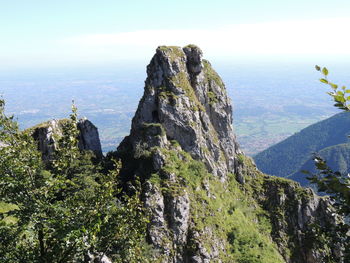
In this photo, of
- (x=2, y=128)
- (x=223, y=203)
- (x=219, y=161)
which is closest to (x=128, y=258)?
(x=2, y=128)

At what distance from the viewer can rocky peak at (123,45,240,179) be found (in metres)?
59.1

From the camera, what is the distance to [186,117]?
60000 mm

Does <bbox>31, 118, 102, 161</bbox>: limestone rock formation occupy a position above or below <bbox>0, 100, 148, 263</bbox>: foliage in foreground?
below

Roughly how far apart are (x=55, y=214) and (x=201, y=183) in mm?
42471

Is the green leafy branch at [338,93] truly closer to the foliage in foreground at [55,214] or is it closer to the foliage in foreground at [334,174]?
the foliage in foreground at [334,174]

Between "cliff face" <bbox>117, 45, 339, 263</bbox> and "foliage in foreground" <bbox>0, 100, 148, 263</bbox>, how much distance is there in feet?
89.4

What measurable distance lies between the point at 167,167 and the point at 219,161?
55.5 feet

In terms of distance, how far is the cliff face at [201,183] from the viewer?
49.2 m

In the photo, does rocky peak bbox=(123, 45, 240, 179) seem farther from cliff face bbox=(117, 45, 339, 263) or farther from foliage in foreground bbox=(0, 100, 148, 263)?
foliage in foreground bbox=(0, 100, 148, 263)

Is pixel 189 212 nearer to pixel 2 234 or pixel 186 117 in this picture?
pixel 186 117

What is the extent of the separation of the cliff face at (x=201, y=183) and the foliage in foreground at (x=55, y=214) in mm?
27251

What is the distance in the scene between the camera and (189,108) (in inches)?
2432

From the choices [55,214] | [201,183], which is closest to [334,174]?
[55,214]

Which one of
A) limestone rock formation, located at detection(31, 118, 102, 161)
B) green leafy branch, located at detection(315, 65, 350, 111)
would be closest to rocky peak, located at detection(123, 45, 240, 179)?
limestone rock formation, located at detection(31, 118, 102, 161)
